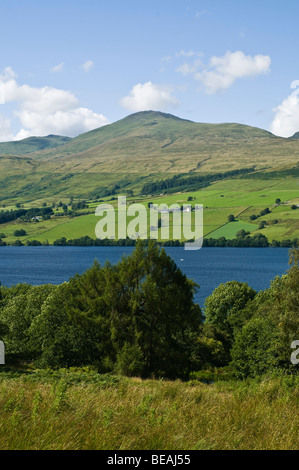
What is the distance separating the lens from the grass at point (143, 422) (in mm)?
7371

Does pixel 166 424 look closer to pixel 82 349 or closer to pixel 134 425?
pixel 134 425

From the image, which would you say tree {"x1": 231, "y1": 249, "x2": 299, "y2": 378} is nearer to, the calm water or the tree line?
the tree line

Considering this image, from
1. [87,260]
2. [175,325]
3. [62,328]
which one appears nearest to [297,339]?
[175,325]

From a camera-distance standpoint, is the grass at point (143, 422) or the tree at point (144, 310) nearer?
the grass at point (143, 422)

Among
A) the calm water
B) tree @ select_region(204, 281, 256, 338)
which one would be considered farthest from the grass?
the calm water

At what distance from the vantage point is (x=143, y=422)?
8344mm

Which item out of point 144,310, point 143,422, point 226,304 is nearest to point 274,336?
point 144,310

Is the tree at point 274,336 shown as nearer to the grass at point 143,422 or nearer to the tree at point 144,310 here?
the tree at point 144,310

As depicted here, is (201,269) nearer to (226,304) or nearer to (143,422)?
(226,304)

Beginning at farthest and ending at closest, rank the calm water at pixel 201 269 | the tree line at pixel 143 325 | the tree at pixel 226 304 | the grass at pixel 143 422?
the calm water at pixel 201 269, the tree at pixel 226 304, the tree line at pixel 143 325, the grass at pixel 143 422

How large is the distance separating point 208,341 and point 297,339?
21.4 metres

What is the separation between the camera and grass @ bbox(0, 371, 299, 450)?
7.37m

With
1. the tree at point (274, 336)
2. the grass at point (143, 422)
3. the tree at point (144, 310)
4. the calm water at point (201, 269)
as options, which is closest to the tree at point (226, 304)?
the tree at point (274, 336)
